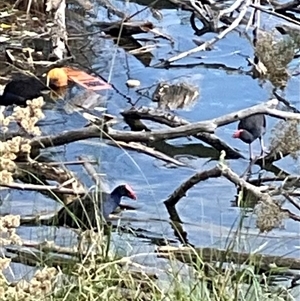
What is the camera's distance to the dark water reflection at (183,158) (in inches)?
201

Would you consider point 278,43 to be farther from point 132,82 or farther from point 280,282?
point 280,282

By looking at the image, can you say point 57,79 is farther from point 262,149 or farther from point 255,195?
point 255,195

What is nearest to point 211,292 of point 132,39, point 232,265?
point 232,265

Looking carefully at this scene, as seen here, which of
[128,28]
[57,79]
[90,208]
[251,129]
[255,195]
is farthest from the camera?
[128,28]

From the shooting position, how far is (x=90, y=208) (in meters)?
4.71

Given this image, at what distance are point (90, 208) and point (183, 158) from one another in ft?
5.38

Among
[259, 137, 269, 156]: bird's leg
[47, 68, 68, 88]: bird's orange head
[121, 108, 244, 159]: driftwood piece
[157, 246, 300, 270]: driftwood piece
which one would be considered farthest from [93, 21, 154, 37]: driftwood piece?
[157, 246, 300, 270]: driftwood piece

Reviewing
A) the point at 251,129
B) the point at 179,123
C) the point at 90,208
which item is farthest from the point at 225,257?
the point at 251,129

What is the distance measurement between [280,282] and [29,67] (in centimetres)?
371

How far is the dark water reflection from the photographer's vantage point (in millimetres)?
5094

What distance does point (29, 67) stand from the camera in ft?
24.6

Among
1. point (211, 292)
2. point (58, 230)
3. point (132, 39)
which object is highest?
point (211, 292)

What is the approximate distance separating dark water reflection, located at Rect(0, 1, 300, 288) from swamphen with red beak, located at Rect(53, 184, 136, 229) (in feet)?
0.32

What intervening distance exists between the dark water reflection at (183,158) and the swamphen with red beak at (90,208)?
97mm
